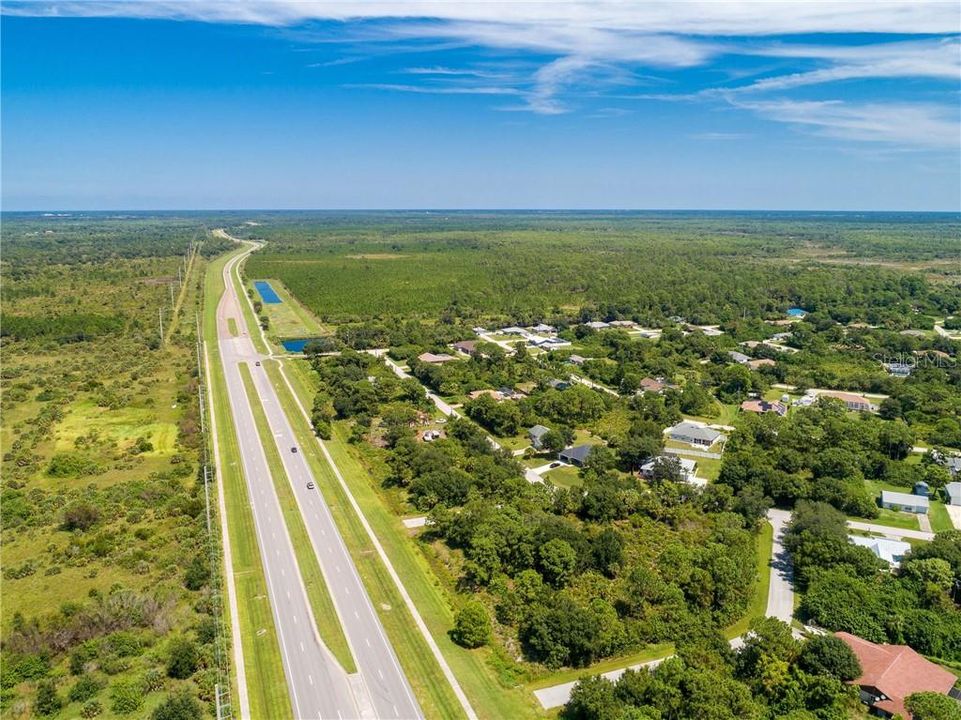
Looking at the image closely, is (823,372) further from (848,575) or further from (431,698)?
(431,698)

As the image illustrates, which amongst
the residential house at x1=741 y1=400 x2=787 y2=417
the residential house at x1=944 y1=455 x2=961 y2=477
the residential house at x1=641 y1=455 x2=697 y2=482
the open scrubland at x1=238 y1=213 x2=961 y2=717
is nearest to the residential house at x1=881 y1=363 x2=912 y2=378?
the open scrubland at x1=238 y1=213 x2=961 y2=717

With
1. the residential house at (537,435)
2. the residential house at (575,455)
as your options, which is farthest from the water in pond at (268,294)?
the residential house at (575,455)

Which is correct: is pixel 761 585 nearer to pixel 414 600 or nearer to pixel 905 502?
pixel 905 502

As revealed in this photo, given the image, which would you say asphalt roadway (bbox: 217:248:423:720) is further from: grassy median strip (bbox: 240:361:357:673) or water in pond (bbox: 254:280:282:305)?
water in pond (bbox: 254:280:282:305)

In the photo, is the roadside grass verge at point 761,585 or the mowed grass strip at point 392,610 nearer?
the mowed grass strip at point 392,610

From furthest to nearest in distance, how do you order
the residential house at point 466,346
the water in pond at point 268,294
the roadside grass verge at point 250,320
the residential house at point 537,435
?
the water in pond at point 268,294, the roadside grass verge at point 250,320, the residential house at point 466,346, the residential house at point 537,435

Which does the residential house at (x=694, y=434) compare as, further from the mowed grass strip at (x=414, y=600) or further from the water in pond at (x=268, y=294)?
the water in pond at (x=268, y=294)
